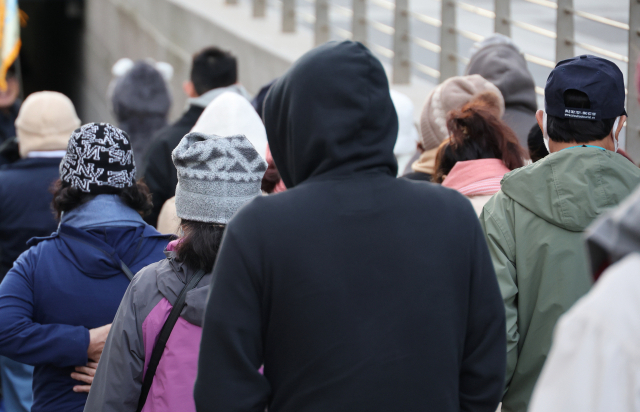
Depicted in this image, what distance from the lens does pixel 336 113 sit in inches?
65.2

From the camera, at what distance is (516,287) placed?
2305 mm

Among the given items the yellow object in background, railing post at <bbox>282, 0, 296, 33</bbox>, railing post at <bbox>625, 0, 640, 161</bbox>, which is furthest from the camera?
the yellow object in background

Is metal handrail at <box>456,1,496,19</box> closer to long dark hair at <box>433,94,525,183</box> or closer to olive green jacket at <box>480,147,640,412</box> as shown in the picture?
long dark hair at <box>433,94,525,183</box>

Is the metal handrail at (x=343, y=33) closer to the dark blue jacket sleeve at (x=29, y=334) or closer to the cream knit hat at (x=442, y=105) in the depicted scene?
the cream knit hat at (x=442, y=105)

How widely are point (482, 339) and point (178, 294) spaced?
878 millimetres

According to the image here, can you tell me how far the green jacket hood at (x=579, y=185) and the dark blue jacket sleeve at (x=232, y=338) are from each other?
1058 mm

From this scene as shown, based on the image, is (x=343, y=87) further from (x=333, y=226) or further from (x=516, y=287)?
(x=516, y=287)

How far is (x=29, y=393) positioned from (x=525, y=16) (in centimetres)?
517

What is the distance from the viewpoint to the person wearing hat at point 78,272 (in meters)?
2.57

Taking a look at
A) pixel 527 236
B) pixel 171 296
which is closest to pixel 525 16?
pixel 527 236

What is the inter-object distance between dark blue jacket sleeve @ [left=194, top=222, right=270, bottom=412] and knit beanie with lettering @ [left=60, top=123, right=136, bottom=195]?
1289 mm

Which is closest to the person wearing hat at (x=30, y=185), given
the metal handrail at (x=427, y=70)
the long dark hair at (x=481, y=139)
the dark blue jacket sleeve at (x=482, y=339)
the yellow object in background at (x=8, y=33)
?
the long dark hair at (x=481, y=139)

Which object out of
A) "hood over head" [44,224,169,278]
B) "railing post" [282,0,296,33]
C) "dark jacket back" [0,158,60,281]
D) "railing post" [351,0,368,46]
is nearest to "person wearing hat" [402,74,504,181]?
"hood over head" [44,224,169,278]

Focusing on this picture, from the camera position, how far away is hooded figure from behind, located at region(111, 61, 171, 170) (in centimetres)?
600
